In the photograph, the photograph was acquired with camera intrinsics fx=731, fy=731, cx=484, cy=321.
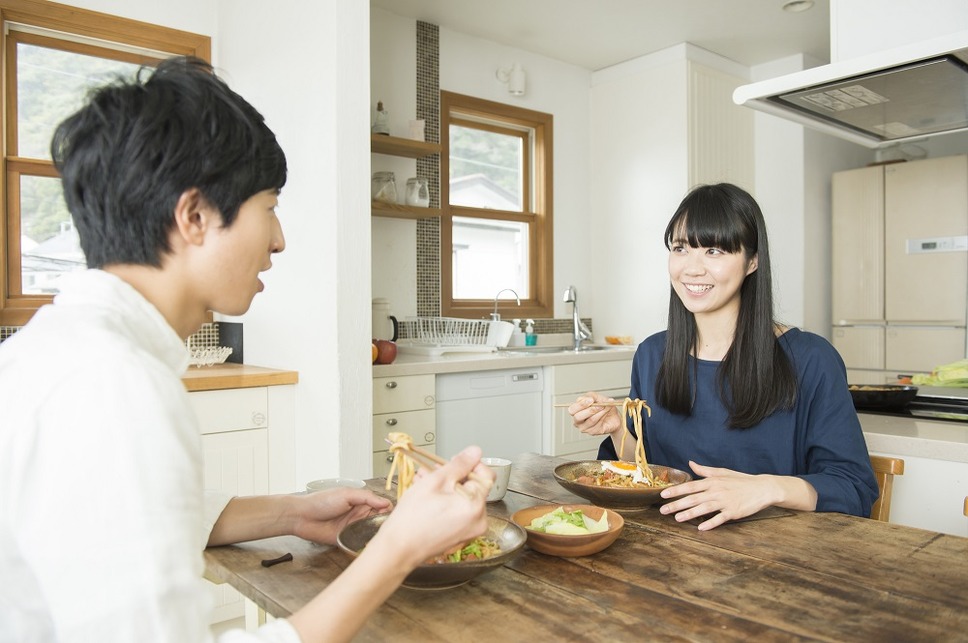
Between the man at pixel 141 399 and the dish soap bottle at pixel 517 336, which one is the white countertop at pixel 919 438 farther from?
the dish soap bottle at pixel 517 336

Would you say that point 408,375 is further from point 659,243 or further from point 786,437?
point 659,243

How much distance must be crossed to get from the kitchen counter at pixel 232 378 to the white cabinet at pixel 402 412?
0.41 meters

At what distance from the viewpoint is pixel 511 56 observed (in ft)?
15.4

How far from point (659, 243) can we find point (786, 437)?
10.8 feet

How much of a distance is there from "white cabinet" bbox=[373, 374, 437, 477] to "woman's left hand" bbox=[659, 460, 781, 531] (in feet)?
6.08

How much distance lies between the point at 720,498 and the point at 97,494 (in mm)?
1018

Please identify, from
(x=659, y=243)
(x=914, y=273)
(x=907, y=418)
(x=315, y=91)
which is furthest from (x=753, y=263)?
(x=914, y=273)

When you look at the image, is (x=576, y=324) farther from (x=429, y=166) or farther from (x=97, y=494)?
(x=97, y=494)

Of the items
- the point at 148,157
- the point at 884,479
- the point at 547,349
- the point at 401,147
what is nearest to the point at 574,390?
the point at 547,349

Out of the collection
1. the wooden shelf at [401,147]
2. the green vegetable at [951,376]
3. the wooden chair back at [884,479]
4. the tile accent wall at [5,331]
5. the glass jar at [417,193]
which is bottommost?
the wooden chair back at [884,479]

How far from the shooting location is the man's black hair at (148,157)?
82 cm

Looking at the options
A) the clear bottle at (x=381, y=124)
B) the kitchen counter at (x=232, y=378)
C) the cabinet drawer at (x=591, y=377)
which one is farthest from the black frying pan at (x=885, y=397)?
the clear bottle at (x=381, y=124)

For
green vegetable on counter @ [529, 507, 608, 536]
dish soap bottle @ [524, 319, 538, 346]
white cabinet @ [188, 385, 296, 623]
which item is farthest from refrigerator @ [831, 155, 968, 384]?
green vegetable on counter @ [529, 507, 608, 536]

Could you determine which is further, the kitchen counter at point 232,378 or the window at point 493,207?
the window at point 493,207
